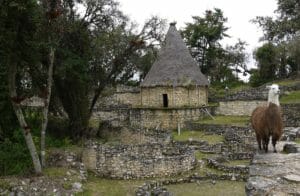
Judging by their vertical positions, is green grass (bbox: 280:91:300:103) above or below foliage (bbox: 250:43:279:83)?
below

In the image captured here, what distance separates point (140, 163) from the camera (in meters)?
15.0

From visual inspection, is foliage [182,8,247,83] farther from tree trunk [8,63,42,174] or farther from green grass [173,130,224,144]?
tree trunk [8,63,42,174]

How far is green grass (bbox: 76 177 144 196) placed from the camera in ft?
43.8

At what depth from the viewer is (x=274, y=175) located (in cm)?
Answer: 579

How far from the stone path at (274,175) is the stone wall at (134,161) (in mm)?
7990

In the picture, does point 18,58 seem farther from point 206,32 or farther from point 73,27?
point 206,32

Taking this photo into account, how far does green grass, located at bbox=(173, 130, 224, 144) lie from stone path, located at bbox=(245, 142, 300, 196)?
43.1 ft

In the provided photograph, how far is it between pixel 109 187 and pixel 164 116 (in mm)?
13452

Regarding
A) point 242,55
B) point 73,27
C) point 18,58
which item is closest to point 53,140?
point 73,27

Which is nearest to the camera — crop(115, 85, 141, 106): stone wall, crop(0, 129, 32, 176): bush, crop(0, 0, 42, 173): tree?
crop(0, 0, 42, 173): tree

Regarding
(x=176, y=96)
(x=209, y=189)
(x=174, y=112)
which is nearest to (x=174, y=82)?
(x=176, y=96)

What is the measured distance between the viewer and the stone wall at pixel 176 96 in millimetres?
27531

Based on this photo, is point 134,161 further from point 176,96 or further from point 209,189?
point 176,96

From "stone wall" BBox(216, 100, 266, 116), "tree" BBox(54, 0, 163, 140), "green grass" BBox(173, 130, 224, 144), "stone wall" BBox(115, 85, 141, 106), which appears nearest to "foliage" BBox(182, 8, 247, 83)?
"stone wall" BBox(115, 85, 141, 106)
